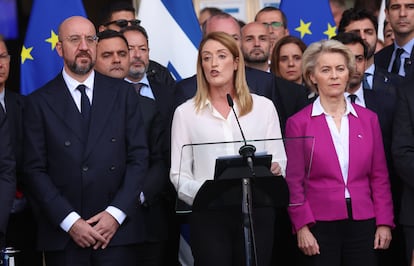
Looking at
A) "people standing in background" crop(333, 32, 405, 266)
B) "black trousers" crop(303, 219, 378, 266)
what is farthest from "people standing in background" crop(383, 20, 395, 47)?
"black trousers" crop(303, 219, 378, 266)

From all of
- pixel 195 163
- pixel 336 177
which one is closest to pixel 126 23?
pixel 195 163

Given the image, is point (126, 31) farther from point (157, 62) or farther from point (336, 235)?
point (336, 235)

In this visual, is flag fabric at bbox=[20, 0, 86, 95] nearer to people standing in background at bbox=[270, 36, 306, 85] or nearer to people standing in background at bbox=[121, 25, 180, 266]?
people standing in background at bbox=[121, 25, 180, 266]

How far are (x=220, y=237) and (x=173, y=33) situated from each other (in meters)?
3.22

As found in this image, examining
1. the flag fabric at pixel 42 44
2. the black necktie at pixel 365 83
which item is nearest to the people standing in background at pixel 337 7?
the flag fabric at pixel 42 44

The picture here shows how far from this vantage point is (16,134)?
671cm

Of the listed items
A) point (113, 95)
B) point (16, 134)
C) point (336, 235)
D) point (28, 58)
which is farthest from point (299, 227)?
point (28, 58)

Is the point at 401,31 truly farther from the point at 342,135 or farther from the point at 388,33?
the point at 342,135

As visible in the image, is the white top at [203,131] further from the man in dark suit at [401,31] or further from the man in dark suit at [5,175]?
the man in dark suit at [401,31]

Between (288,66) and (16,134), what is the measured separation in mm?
2554

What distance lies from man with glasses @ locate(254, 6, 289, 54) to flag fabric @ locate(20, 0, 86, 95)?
1.69 metres

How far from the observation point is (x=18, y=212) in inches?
266

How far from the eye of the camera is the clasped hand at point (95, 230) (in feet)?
20.0

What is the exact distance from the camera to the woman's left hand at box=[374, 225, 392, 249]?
650 cm
